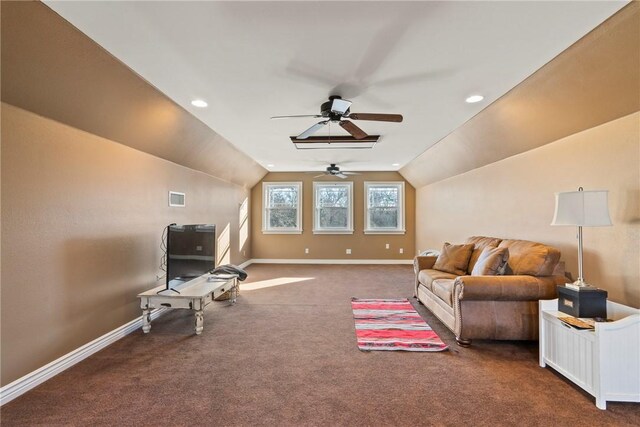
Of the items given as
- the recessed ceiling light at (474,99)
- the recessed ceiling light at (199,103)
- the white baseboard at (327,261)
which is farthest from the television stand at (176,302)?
the white baseboard at (327,261)

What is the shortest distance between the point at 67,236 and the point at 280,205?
5.44 m

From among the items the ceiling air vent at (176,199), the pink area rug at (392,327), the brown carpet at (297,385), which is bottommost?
the brown carpet at (297,385)

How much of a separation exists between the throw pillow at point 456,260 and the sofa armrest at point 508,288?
1.10 m

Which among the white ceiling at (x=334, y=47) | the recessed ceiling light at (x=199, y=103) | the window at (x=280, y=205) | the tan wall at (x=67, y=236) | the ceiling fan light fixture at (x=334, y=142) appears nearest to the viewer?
the white ceiling at (x=334, y=47)

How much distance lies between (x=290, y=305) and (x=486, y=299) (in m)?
2.53

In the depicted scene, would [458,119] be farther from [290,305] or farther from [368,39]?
[290,305]

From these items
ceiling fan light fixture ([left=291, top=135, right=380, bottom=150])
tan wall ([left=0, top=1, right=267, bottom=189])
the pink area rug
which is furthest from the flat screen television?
the pink area rug

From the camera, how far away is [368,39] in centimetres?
203

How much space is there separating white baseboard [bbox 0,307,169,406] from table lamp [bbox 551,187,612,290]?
423cm

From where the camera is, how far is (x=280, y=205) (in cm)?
777

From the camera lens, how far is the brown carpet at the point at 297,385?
1.81 metres

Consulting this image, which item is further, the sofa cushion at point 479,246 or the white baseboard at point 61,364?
the sofa cushion at point 479,246

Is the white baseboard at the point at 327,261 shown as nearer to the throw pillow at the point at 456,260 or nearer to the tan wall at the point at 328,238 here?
the tan wall at the point at 328,238

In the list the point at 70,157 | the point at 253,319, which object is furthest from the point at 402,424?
the point at 70,157
